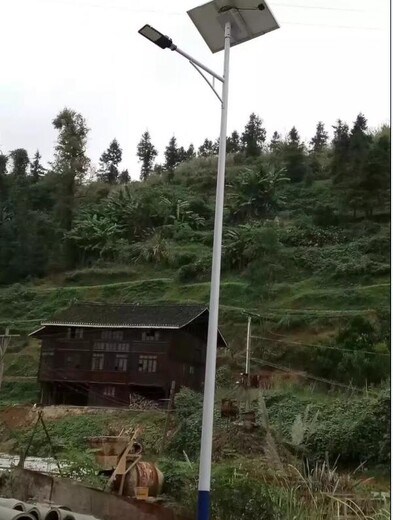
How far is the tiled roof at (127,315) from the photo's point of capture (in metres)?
5.50

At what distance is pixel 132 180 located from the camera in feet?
22.3

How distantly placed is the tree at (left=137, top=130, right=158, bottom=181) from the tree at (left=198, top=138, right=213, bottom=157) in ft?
1.68

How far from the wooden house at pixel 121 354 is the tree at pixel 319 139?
2.61 metres

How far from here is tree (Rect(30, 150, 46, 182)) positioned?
6773 millimetres

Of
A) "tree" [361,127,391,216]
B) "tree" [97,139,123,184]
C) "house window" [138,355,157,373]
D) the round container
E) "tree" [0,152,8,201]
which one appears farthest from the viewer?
"tree" [97,139,123,184]

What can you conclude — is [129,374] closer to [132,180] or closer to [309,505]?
[309,505]

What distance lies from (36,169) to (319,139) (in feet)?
10.4

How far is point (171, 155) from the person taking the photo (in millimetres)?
6980

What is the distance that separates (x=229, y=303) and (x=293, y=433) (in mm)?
1379

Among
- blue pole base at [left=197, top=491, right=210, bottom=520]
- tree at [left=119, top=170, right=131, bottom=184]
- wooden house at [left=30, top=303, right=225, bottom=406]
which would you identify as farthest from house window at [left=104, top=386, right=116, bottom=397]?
tree at [left=119, top=170, right=131, bottom=184]

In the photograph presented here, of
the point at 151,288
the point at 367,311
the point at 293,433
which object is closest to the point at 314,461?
the point at 293,433

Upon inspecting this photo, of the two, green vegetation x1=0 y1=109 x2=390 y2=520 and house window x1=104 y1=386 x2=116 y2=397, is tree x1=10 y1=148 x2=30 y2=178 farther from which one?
house window x1=104 y1=386 x2=116 y2=397

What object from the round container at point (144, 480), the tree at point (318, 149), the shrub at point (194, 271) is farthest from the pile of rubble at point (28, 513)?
the tree at point (318, 149)

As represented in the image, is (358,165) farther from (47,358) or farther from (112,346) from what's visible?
(47,358)
